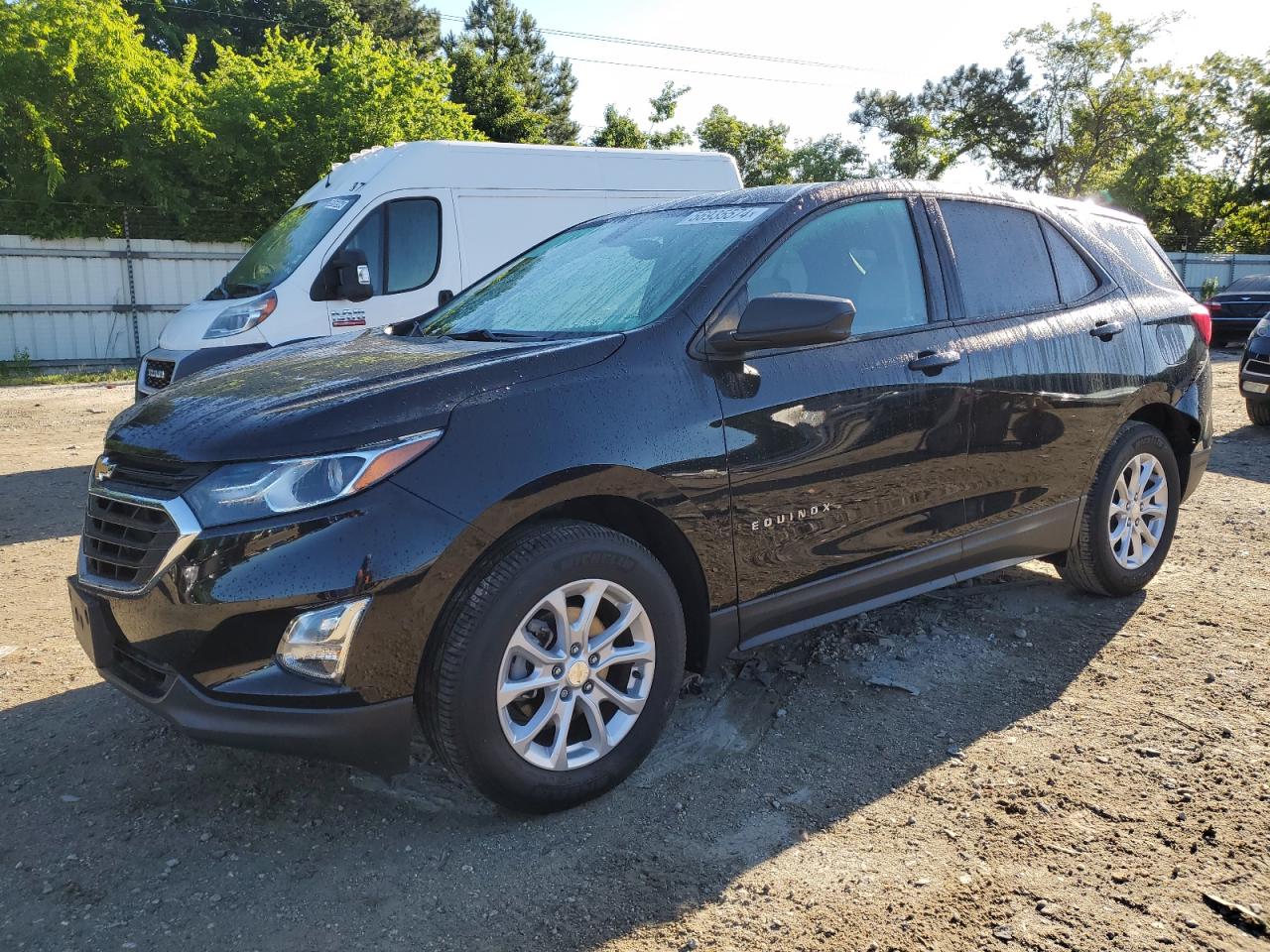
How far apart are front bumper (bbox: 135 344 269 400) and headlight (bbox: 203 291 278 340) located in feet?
0.50

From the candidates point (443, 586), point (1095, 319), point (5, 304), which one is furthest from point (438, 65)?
point (443, 586)

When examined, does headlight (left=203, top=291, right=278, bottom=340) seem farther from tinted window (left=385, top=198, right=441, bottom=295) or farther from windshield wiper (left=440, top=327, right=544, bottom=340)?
windshield wiper (left=440, top=327, right=544, bottom=340)

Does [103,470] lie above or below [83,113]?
below

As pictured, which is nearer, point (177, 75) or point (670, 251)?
point (670, 251)

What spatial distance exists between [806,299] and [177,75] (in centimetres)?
1882

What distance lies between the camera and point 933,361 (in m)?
3.66

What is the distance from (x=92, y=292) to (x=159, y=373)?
10581 millimetres

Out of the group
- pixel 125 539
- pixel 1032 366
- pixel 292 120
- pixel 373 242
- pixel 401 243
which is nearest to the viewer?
pixel 125 539

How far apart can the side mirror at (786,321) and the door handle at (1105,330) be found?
68.2 inches

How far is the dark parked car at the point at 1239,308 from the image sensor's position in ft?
→ 61.8

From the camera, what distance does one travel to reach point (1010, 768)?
3176 mm

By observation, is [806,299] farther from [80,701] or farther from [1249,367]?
[1249,367]

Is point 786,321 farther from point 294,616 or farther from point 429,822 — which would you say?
point 429,822

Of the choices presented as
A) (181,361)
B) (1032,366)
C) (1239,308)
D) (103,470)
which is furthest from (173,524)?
(1239,308)
